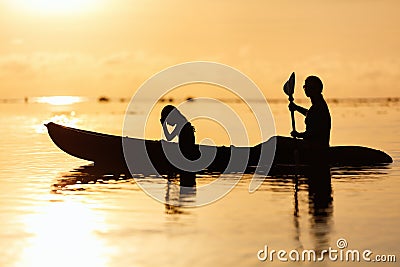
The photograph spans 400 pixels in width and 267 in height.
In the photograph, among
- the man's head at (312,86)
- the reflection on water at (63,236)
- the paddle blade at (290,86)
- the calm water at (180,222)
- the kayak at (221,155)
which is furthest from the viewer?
the kayak at (221,155)

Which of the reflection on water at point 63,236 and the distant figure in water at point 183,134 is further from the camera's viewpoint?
the distant figure in water at point 183,134

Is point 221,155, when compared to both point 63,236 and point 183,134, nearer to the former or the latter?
point 183,134

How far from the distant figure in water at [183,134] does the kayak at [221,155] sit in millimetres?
347

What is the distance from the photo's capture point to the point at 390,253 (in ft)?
40.8

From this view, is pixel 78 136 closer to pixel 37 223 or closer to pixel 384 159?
pixel 384 159

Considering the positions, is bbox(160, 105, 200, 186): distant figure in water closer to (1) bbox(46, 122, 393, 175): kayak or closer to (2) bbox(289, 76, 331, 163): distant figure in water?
(1) bbox(46, 122, 393, 175): kayak

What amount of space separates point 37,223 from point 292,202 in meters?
5.35

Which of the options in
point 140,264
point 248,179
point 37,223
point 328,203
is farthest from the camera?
point 248,179

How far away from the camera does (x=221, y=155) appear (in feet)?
76.9

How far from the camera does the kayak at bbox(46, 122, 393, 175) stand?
2308cm

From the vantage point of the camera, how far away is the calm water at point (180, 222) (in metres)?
12.5

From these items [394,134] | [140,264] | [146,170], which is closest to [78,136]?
[146,170]

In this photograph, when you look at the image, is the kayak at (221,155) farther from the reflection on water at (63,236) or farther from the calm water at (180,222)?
the reflection on water at (63,236)

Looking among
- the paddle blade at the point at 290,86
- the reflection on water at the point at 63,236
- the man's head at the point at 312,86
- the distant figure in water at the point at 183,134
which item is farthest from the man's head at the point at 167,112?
the reflection on water at the point at 63,236
